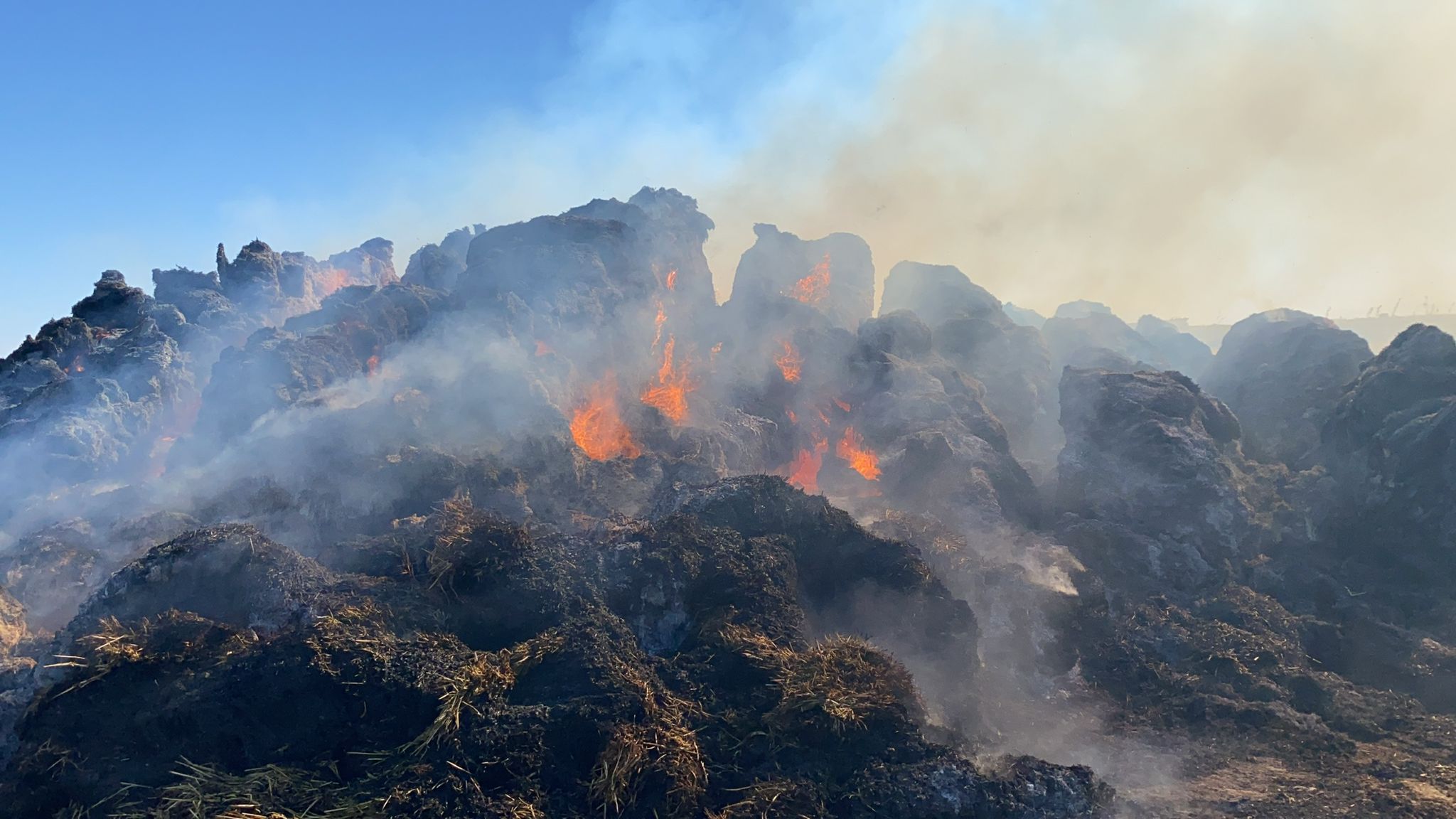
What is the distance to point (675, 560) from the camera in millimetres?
17359

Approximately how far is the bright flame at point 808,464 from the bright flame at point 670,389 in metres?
7.11

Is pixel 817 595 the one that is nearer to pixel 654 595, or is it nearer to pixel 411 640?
pixel 654 595

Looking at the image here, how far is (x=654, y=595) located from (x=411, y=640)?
553 centimetres

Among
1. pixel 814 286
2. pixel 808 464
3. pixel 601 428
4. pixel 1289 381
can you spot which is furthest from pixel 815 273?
pixel 1289 381

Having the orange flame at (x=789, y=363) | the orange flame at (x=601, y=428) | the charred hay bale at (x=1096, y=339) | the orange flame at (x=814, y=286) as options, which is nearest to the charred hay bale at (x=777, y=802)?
the orange flame at (x=601, y=428)

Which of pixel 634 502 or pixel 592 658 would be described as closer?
pixel 592 658

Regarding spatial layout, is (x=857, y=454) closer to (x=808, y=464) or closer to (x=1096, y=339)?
(x=808, y=464)

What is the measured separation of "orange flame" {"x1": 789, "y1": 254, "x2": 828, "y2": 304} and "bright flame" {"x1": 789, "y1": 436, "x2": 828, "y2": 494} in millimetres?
13700

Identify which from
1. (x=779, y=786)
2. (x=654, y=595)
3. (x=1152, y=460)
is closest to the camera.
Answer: (x=779, y=786)

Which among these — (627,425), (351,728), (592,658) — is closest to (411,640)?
(351,728)

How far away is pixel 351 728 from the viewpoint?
40.3ft

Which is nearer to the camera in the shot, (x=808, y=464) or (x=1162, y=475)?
(x=1162, y=475)

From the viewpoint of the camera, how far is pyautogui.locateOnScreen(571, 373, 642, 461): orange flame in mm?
32906

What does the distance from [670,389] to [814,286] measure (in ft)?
56.7
